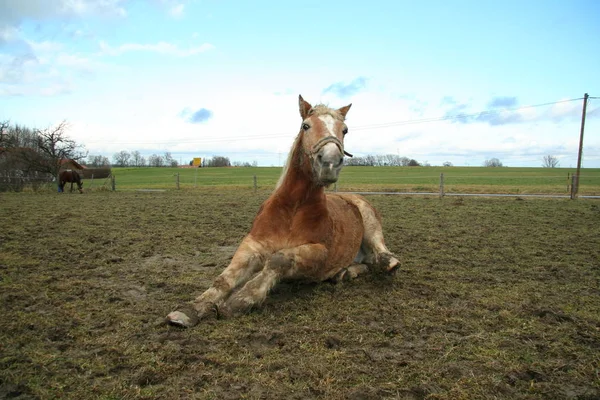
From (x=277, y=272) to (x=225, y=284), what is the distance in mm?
510

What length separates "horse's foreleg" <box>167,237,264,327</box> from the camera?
3.49m

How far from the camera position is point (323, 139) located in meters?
3.64

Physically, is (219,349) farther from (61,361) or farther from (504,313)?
(504,313)

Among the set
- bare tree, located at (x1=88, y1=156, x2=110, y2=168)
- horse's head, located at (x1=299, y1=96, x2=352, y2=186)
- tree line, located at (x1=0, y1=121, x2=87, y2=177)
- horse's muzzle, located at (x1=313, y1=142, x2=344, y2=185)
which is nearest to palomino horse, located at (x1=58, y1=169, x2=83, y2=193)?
tree line, located at (x1=0, y1=121, x2=87, y2=177)

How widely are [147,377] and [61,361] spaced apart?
28.6 inches

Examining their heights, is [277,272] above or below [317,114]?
below

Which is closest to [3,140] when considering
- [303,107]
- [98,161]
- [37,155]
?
[37,155]

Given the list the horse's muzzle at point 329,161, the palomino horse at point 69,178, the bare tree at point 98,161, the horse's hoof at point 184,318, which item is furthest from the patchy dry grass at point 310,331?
the bare tree at point 98,161

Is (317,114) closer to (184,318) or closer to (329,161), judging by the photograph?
(329,161)

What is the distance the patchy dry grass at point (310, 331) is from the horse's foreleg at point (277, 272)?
5.9 inches

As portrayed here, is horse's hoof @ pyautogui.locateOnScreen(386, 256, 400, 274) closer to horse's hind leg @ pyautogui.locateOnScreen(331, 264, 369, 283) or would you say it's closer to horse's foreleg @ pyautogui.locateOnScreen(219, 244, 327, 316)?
horse's hind leg @ pyautogui.locateOnScreen(331, 264, 369, 283)

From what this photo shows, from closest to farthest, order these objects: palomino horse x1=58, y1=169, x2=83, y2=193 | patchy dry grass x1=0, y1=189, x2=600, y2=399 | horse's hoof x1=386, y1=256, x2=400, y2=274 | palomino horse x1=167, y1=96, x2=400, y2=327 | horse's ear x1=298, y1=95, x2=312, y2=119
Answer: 1. patchy dry grass x1=0, y1=189, x2=600, y2=399
2. palomino horse x1=167, y1=96, x2=400, y2=327
3. horse's ear x1=298, y1=95, x2=312, y2=119
4. horse's hoof x1=386, y1=256, x2=400, y2=274
5. palomino horse x1=58, y1=169, x2=83, y2=193

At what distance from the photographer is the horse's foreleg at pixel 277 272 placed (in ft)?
12.1

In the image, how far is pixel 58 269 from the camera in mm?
5547
